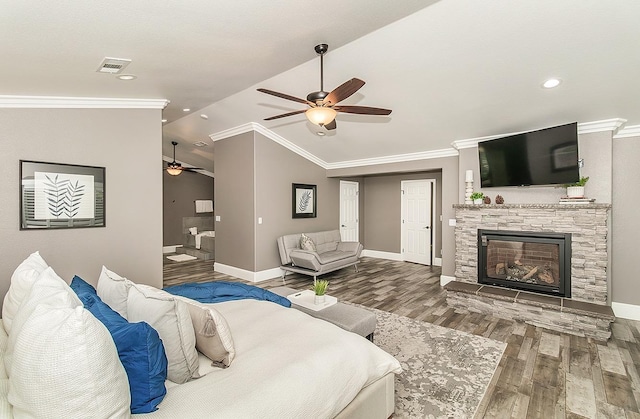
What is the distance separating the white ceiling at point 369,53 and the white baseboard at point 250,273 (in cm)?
312

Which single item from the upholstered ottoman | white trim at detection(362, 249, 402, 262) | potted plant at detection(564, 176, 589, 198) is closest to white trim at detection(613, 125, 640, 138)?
potted plant at detection(564, 176, 589, 198)

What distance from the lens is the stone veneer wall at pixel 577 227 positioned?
147 inches

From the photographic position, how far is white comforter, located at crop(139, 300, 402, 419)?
1.33 metres

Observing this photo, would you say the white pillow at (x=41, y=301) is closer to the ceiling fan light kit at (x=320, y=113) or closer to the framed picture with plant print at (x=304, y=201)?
the ceiling fan light kit at (x=320, y=113)

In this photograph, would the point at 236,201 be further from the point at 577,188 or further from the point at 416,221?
the point at 577,188

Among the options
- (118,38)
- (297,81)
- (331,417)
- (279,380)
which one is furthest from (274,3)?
(331,417)

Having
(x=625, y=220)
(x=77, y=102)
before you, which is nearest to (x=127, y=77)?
(x=77, y=102)

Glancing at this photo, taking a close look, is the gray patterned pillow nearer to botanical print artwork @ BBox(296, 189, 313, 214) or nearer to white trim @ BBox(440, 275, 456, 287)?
botanical print artwork @ BBox(296, 189, 313, 214)

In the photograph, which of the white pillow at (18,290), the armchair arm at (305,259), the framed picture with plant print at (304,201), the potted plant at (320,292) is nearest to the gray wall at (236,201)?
the armchair arm at (305,259)

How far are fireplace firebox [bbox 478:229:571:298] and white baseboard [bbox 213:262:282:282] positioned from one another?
12.0ft

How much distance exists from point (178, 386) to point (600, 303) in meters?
4.73

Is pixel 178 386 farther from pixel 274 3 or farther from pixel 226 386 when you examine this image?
pixel 274 3

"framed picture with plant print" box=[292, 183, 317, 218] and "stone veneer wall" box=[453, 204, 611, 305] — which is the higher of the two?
"framed picture with plant print" box=[292, 183, 317, 218]

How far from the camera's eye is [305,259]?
5.59 metres
